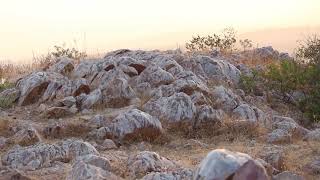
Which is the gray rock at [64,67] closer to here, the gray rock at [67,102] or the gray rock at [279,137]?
the gray rock at [67,102]

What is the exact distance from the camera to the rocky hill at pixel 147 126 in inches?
392

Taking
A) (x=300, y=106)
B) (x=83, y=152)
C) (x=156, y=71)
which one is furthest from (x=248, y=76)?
(x=83, y=152)

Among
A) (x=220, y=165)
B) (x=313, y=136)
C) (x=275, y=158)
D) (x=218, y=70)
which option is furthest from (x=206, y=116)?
(x=220, y=165)

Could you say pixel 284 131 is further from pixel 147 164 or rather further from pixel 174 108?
pixel 147 164

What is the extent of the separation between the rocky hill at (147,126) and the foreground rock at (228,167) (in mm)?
12

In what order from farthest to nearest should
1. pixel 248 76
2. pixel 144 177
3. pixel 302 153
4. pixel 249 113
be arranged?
pixel 248 76
pixel 249 113
pixel 302 153
pixel 144 177

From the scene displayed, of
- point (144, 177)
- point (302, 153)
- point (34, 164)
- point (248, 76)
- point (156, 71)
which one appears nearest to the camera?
point (144, 177)

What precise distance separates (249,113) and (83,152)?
5.20m

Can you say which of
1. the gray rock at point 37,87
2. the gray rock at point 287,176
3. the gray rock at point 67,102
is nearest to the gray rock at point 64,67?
the gray rock at point 37,87

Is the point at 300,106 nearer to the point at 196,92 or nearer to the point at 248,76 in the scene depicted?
the point at 248,76

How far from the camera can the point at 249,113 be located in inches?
581

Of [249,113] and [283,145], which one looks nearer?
[283,145]

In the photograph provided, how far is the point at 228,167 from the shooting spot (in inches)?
279

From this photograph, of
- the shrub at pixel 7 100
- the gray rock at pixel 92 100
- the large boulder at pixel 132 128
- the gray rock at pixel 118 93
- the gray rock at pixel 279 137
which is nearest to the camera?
the large boulder at pixel 132 128
